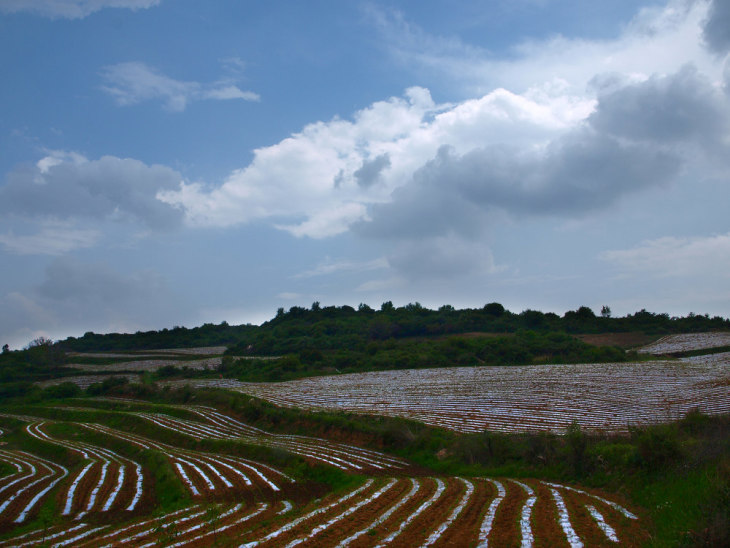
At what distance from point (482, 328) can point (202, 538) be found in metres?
100.0

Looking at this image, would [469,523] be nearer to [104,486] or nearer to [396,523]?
[396,523]

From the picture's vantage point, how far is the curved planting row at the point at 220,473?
795 inches

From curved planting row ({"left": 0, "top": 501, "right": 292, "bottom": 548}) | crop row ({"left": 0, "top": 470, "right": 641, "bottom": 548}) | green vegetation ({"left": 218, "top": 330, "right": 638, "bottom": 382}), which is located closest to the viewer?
crop row ({"left": 0, "top": 470, "right": 641, "bottom": 548})

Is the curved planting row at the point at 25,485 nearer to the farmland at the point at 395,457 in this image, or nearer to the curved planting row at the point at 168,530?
the farmland at the point at 395,457

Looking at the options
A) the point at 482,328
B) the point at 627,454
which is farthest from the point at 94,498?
the point at 482,328

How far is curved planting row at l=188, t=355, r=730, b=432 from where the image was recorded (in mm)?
32100

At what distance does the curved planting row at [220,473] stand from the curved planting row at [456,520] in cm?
526

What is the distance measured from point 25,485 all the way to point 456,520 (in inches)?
779

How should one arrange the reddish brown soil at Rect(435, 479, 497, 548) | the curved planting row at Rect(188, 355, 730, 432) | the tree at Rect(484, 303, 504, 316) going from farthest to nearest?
1. the tree at Rect(484, 303, 504, 316)
2. the curved planting row at Rect(188, 355, 730, 432)
3. the reddish brown soil at Rect(435, 479, 497, 548)

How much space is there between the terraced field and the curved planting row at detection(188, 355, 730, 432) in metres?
10.7

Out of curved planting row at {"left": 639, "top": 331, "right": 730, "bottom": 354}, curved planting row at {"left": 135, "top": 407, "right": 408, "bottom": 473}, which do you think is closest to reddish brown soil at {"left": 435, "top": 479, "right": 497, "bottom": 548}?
curved planting row at {"left": 135, "top": 407, "right": 408, "bottom": 473}

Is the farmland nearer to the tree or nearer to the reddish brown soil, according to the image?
the reddish brown soil

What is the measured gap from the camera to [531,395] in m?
43.7

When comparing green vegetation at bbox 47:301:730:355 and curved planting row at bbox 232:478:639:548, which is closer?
curved planting row at bbox 232:478:639:548
